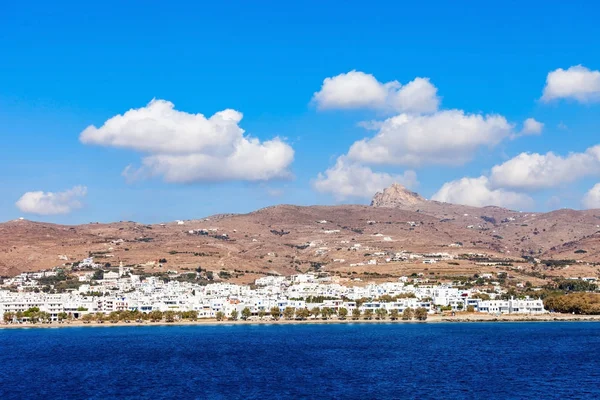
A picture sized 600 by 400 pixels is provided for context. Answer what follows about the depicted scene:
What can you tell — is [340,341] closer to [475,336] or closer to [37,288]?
[475,336]

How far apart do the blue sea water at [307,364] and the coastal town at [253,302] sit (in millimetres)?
24893

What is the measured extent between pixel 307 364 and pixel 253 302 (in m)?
77.3

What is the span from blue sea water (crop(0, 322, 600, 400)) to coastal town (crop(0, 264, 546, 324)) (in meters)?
24.9

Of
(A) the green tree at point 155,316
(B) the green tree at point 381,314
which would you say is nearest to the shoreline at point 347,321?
(A) the green tree at point 155,316

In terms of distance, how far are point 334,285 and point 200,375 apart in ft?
362

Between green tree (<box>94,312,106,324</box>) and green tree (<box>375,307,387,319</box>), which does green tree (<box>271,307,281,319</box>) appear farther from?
green tree (<box>94,312,106,324</box>)

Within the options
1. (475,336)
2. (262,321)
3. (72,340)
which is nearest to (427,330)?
(475,336)

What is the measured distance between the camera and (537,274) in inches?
7264

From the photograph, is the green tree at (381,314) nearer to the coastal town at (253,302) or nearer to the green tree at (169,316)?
the coastal town at (253,302)

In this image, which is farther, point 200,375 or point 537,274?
point 537,274

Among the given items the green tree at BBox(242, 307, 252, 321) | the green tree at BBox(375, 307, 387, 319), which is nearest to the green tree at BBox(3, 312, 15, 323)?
the green tree at BBox(242, 307, 252, 321)

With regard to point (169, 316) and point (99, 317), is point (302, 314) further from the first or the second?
point (99, 317)

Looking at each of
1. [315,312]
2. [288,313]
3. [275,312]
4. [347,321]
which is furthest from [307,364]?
[315,312]

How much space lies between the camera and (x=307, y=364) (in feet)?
232
